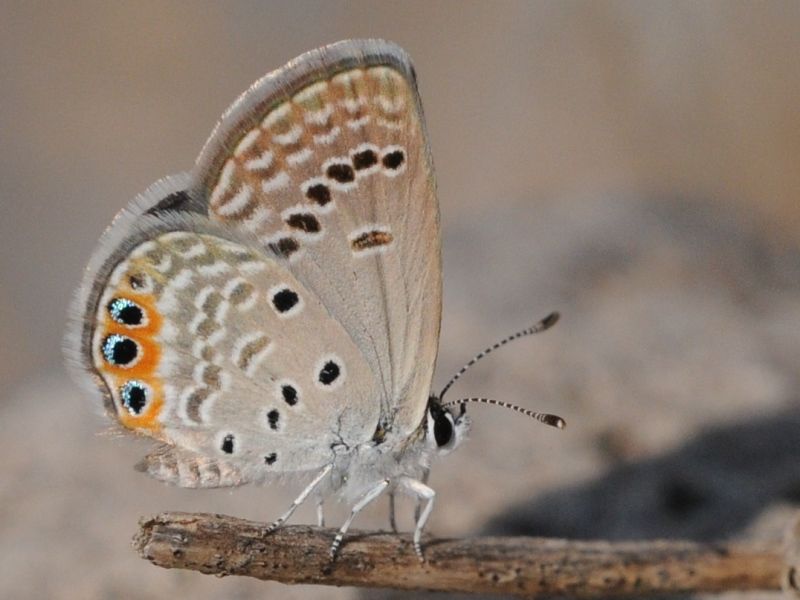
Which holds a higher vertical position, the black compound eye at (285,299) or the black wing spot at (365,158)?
the black wing spot at (365,158)

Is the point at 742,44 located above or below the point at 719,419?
above

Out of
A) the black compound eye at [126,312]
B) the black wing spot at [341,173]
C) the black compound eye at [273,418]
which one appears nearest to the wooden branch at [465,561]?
the black compound eye at [273,418]

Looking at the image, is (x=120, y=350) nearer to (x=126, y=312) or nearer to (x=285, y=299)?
(x=126, y=312)

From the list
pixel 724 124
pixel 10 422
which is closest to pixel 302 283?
pixel 10 422

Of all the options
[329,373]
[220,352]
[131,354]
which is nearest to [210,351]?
[220,352]

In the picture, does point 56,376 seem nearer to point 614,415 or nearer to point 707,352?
point 614,415

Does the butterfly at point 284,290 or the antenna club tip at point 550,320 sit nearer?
the butterfly at point 284,290

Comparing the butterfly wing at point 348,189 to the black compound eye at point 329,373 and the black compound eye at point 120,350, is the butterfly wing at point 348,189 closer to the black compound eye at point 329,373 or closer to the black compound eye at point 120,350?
the black compound eye at point 329,373
